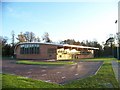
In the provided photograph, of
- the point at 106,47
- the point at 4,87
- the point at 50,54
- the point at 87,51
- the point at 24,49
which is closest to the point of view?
the point at 4,87

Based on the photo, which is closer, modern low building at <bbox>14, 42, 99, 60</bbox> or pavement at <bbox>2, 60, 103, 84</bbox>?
pavement at <bbox>2, 60, 103, 84</bbox>

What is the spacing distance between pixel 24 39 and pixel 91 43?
64.6ft

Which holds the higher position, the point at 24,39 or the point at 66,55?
the point at 24,39

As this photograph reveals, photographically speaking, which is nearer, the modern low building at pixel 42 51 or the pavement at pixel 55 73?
the pavement at pixel 55 73

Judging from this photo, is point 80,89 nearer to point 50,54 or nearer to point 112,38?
point 50,54

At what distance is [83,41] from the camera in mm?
62625

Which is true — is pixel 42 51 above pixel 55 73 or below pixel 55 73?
above

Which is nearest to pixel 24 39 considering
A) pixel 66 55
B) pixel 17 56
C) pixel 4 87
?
pixel 17 56

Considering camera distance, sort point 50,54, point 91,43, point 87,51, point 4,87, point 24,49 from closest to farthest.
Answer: point 4,87, point 50,54, point 24,49, point 87,51, point 91,43

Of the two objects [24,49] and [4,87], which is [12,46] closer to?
[24,49]

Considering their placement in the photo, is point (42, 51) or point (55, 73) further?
point (42, 51)

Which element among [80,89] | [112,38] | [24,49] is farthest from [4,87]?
[112,38]

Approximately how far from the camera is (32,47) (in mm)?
41844

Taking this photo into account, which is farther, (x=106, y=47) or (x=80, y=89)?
(x=106, y=47)
